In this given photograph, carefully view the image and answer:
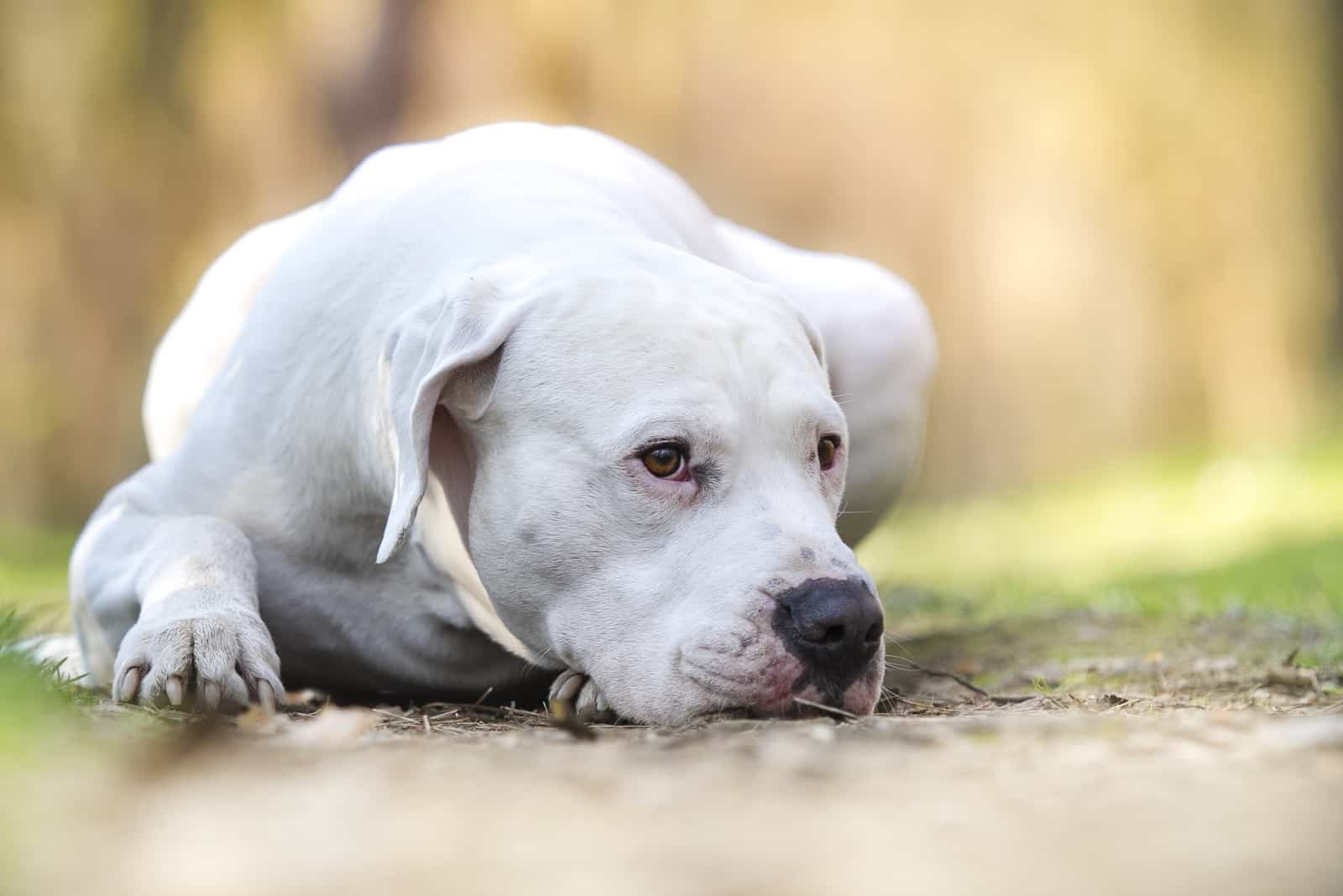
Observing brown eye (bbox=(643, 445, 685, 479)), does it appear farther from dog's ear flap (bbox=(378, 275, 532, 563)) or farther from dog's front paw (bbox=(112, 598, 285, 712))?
dog's front paw (bbox=(112, 598, 285, 712))

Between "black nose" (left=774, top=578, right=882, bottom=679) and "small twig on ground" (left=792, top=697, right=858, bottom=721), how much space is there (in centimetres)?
6

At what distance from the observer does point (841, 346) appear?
495 centimetres

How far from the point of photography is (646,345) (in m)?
2.97

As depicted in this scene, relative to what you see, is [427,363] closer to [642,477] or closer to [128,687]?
[642,477]

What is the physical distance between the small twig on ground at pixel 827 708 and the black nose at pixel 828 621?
0.06 metres

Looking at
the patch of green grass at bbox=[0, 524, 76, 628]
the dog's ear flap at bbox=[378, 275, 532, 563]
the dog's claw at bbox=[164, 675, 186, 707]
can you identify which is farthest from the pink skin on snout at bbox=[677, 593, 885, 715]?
the patch of green grass at bbox=[0, 524, 76, 628]

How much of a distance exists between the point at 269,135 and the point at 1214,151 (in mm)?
8250

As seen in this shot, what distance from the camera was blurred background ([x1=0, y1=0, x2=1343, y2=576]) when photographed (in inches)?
456

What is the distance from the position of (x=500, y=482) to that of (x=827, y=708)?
84 cm

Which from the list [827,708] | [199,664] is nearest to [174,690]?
[199,664]

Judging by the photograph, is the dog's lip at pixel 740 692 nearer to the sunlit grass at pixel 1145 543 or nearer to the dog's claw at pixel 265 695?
the dog's claw at pixel 265 695

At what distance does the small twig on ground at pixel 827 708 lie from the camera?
2.62 m

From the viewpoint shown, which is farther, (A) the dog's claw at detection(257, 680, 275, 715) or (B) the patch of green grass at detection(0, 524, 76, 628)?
(B) the patch of green grass at detection(0, 524, 76, 628)

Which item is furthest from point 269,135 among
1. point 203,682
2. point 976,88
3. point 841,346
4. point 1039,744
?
point 1039,744
